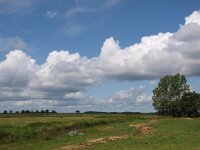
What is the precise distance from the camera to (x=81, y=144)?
41.1 metres

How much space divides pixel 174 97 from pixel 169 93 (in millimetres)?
1845

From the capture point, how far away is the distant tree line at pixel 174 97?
121m

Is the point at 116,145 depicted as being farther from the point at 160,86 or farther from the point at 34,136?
the point at 160,86

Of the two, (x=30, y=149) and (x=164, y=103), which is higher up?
(x=164, y=103)

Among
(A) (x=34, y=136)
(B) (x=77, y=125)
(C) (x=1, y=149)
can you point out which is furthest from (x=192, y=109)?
(C) (x=1, y=149)

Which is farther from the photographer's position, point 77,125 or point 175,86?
point 175,86

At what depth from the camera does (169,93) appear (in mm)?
125500

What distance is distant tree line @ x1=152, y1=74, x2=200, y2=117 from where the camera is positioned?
Answer: 121438 mm

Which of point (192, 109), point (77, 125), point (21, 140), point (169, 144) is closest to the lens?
point (169, 144)

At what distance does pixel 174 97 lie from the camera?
412 ft

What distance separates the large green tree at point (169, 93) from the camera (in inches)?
4919

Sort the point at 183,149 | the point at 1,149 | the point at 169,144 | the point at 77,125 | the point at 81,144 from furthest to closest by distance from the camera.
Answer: the point at 77,125, the point at 1,149, the point at 81,144, the point at 169,144, the point at 183,149

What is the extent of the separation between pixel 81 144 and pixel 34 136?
1901 cm

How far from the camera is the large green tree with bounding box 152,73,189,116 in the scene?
410 ft
